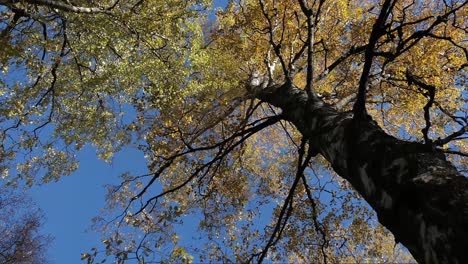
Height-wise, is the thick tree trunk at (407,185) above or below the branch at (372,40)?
below

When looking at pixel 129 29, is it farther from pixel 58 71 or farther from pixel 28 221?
pixel 28 221

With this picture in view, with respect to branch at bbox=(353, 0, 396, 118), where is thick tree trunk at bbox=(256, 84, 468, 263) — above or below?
below

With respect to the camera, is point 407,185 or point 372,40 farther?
point 372,40

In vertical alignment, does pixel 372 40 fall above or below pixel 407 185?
above

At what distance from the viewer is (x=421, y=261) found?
2.38 m

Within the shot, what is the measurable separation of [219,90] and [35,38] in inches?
195

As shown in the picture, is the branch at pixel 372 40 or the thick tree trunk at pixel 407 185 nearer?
the thick tree trunk at pixel 407 185

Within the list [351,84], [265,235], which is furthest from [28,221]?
[351,84]

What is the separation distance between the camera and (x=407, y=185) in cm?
261

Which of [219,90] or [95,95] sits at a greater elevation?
[95,95]

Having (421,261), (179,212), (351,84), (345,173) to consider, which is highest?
(351,84)

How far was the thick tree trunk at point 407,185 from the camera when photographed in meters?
2.16

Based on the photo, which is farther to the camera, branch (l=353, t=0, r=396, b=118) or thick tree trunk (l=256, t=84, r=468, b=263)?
branch (l=353, t=0, r=396, b=118)

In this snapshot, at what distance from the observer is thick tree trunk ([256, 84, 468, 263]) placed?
216 centimetres
